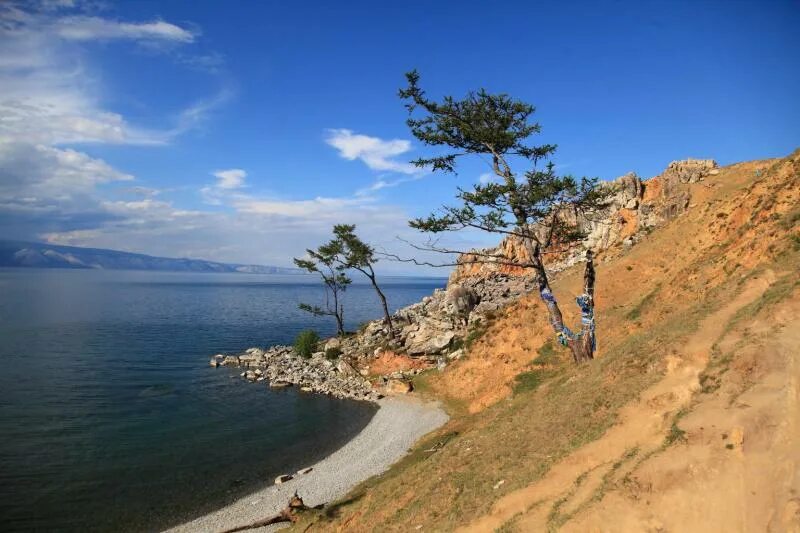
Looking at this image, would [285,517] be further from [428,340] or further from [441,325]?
[441,325]

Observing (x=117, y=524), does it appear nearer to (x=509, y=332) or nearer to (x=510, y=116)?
(x=510, y=116)

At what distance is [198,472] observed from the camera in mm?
27656

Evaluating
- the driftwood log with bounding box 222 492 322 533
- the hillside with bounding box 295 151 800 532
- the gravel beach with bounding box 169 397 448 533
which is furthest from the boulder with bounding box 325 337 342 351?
the driftwood log with bounding box 222 492 322 533

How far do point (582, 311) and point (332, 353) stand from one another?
38578 mm

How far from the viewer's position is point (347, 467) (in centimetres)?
2752

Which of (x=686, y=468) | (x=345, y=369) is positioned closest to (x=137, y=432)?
(x=345, y=369)

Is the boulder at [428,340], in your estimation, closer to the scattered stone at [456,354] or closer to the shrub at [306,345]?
the scattered stone at [456,354]

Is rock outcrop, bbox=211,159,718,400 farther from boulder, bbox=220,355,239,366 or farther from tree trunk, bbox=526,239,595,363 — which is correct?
tree trunk, bbox=526,239,595,363

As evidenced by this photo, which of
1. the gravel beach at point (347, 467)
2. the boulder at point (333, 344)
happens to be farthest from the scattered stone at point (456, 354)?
the boulder at point (333, 344)

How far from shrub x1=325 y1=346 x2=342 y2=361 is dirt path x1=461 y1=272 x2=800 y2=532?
144 ft

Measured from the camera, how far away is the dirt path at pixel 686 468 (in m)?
9.30

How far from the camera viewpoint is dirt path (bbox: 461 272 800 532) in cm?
930

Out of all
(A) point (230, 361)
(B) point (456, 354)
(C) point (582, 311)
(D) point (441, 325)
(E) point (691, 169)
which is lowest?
(A) point (230, 361)

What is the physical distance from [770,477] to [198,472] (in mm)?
28365
